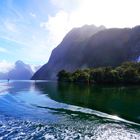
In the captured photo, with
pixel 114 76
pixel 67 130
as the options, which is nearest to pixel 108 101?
pixel 67 130

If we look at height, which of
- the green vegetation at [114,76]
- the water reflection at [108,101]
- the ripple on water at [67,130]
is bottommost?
the ripple on water at [67,130]

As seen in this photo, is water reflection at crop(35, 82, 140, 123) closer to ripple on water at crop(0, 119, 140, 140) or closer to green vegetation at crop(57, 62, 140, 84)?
ripple on water at crop(0, 119, 140, 140)

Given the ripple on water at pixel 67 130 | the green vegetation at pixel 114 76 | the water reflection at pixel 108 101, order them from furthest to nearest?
1. the green vegetation at pixel 114 76
2. the water reflection at pixel 108 101
3. the ripple on water at pixel 67 130

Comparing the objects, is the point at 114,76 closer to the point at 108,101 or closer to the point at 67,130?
the point at 108,101

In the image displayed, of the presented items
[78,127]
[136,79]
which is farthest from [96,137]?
[136,79]

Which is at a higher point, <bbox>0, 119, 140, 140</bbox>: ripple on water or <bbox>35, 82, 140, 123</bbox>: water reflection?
<bbox>35, 82, 140, 123</bbox>: water reflection

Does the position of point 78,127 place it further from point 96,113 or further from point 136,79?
point 136,79

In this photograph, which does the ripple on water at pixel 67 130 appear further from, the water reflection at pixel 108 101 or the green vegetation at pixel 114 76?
the green vegetation at pixel 114 76

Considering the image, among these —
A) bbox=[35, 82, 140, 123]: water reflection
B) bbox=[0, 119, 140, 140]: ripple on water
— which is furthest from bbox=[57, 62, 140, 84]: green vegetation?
bbox=[0, 119, 140, 140]: ripple on water

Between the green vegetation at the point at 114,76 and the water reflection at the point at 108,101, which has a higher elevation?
the green vegetation at the point at 114,76

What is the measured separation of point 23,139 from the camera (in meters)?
23.0

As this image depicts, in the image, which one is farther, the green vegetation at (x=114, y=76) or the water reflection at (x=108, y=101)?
the green vegetation at (x=114, y=76)

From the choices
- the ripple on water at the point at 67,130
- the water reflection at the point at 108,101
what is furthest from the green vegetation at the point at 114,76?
the ripple on water at the point at 67,130

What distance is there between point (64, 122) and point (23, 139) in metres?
9.21
